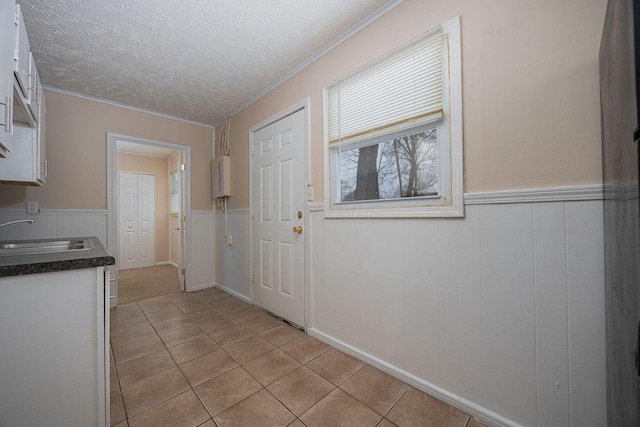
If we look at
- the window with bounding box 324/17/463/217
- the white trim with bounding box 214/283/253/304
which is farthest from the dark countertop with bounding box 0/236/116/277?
the white trim with bounding box 214/283/253/304

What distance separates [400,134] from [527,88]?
654mm

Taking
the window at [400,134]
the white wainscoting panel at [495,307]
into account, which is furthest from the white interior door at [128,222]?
the white wainscoting panel at [495,307]

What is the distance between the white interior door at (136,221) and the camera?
5.07m

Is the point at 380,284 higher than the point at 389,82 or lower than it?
lower

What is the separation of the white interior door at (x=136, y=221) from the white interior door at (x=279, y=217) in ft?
12.3

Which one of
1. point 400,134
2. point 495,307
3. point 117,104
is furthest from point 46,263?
point 117,104

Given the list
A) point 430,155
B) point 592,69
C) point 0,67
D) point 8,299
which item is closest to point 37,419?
point 8,299

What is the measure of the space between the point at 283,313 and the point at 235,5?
253cm

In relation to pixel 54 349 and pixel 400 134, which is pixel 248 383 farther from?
pixel 400 134

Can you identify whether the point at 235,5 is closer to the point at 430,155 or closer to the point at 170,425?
the point at 430,155

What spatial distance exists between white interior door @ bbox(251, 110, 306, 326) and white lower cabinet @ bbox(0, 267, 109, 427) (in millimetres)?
1470

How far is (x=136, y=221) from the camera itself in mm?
5262

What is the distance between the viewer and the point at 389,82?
1.66 metres

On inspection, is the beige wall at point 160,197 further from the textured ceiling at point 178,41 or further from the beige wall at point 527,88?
the beige wall at point 527,88
